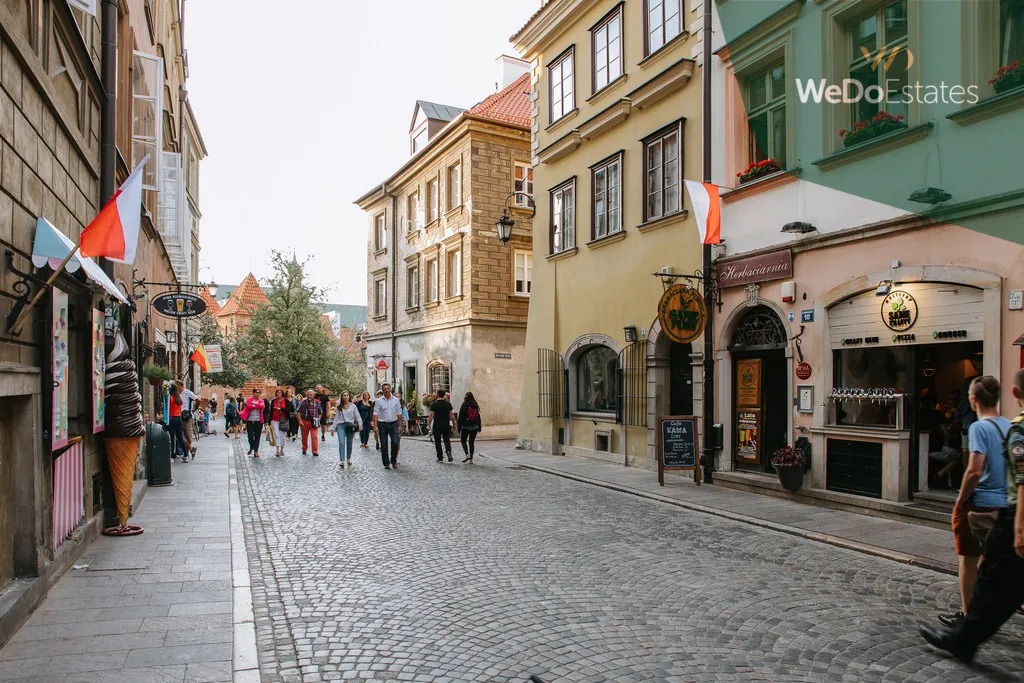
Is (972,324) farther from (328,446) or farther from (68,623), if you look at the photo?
(328,446)

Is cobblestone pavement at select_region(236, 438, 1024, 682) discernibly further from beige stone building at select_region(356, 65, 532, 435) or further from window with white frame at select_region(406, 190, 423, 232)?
window with white frame at select_region(406, 190, 423, 232)

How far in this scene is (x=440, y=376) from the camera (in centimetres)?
2830

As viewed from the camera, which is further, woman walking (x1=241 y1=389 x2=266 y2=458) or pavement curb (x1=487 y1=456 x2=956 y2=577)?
woman walking (x1=241 y1=389 x2=266 y2=458)

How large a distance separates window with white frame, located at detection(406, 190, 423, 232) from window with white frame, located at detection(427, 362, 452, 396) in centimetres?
599

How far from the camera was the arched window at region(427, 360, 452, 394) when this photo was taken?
90.0 feet

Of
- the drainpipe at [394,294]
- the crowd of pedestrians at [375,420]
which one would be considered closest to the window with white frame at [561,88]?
the crowd of pedestrians at [375,420]

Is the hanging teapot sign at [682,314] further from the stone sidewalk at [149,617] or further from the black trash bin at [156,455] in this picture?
the black trash bin at [156,455]

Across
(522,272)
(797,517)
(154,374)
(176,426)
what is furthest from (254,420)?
(797,517)

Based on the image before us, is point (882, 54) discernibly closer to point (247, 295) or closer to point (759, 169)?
point (759, 169)

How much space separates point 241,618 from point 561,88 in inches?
660

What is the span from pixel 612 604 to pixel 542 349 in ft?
46.7

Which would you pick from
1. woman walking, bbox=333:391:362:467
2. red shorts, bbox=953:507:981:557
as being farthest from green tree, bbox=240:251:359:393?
red shorts, bbox=953:507:981:557

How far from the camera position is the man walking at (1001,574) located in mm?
4449

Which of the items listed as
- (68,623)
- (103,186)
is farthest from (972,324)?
(103,186)
